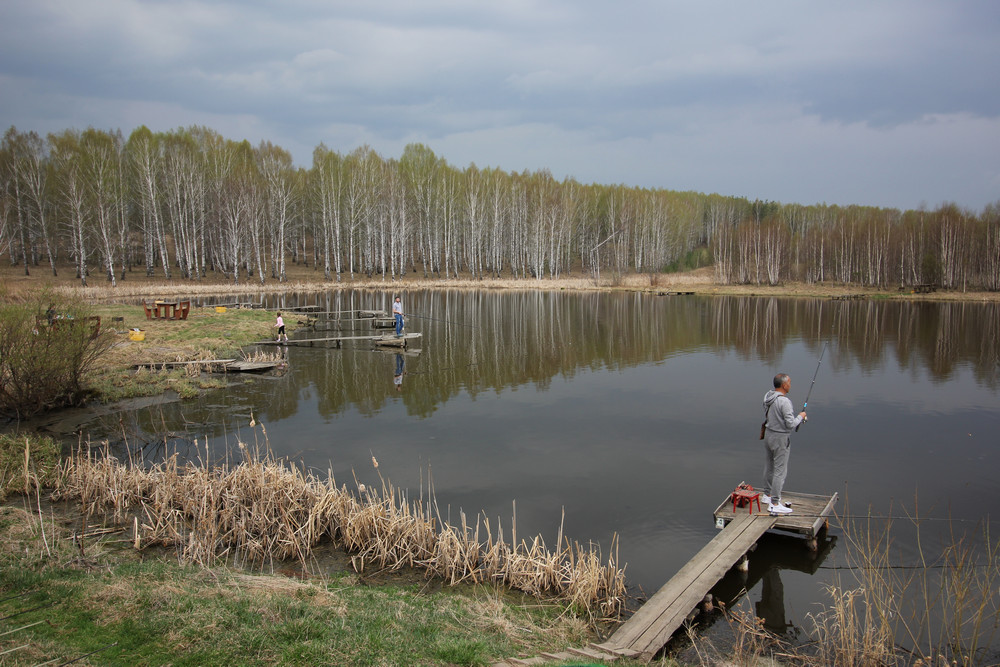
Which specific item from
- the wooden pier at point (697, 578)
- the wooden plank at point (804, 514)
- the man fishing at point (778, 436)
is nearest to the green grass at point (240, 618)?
the wooden pier at point (697, 578)

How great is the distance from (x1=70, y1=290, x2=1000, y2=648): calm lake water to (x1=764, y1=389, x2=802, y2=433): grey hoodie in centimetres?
184

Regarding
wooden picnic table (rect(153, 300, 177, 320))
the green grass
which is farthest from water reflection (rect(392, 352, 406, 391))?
the green grass

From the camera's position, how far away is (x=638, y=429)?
51.2ft

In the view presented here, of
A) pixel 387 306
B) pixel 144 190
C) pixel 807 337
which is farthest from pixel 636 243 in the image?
pixel 144 190

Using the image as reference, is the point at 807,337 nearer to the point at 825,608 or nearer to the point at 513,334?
the point at 513,334

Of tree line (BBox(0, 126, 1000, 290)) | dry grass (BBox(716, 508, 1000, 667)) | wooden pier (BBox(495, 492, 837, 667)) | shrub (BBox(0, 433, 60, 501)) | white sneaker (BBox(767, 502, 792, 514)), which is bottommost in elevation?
dry grass (BBox(716, 508, 1000, 667))

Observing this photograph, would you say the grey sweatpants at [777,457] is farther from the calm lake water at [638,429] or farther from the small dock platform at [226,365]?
the small dock platform at [226,365]

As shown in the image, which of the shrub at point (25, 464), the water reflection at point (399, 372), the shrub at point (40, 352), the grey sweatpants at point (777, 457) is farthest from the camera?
the water reflection at point (399, 372)

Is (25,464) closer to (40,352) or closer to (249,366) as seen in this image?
(40,352)

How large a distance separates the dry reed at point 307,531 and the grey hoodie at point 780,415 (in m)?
3.09

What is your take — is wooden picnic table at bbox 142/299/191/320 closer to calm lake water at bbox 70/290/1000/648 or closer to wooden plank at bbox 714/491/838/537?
calm lake water at bbox 70/290/1000/648

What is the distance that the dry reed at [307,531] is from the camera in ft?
24.5

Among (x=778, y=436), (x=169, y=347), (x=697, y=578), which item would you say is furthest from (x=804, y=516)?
(x=169, y=347)

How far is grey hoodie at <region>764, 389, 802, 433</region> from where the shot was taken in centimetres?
906
